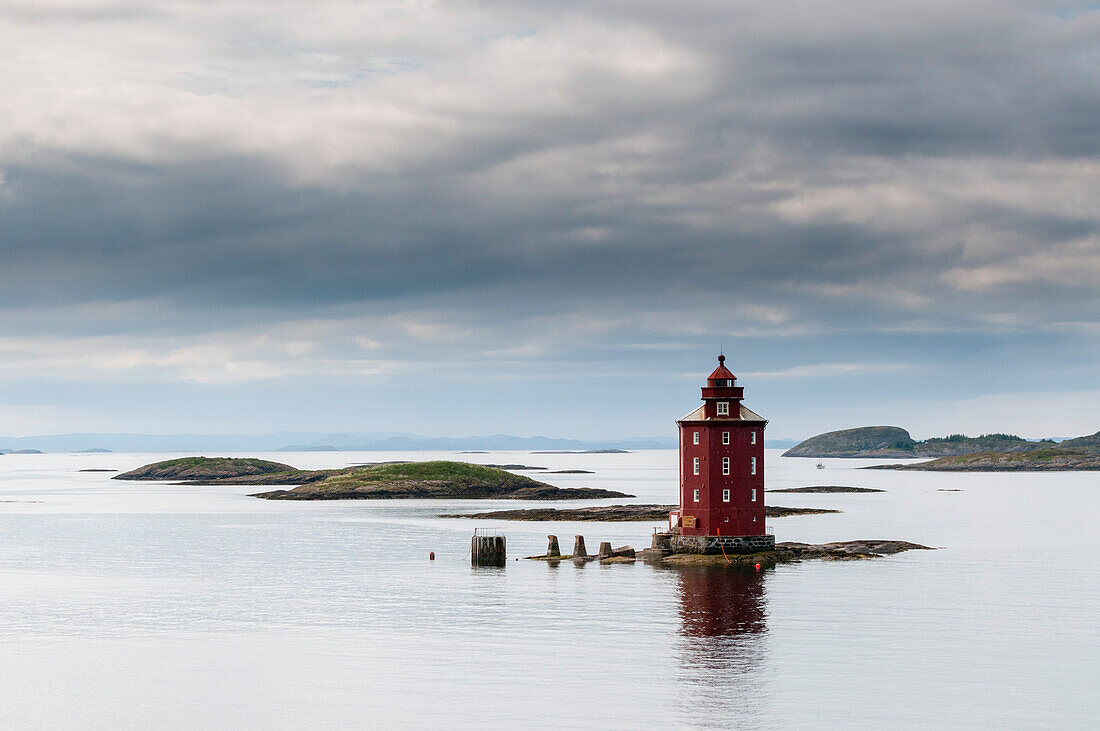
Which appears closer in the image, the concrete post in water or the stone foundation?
the stone foundation

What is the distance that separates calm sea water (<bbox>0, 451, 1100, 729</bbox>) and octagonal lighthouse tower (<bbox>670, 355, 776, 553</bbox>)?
326 cm

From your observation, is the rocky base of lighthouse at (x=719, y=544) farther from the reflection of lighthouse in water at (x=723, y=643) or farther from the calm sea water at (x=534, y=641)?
the calm sea water at (x=534, y=641)

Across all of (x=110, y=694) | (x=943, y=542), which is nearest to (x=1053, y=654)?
(x=110, y=694)

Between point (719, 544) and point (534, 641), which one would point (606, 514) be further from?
point (534, 641)

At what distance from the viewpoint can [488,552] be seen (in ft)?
280

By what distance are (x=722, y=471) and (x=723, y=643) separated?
25.6 meters

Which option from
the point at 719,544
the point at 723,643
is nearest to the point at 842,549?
the point at 719,544

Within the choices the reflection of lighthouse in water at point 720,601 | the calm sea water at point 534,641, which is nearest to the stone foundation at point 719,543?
the reflection of lighthouse in water at point 720,601

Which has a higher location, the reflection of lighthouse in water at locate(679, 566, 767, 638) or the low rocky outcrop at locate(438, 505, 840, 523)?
the low rocky outcrop at locate(438, 505, 840, 523)

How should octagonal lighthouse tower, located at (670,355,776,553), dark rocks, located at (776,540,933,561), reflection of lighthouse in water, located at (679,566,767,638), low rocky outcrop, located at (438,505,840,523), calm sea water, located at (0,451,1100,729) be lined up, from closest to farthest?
calm sea water, located at (0,451,1100,729)
reflection of lighthouse in water, located at (679,566,767,638)
octagonal lighthouse tower, located at (670,355,776,553)
dark rocks, located at (776,540,933,561)
low rocky outcrop, located at (438,505,840,523)

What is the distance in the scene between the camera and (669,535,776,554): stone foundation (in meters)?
78.6

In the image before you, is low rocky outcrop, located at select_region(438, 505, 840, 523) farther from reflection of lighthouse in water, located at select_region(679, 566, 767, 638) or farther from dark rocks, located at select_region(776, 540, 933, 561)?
reflection of lighthouse in water, located at select_region(679, 566, 767, 638)

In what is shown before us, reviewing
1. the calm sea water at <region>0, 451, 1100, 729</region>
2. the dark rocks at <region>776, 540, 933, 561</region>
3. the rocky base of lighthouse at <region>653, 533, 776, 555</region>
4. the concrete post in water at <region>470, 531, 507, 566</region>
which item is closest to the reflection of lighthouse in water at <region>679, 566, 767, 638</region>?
the calm sea water at <region>0, 451, 1100, 729</region>

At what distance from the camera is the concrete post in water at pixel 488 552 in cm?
8489
